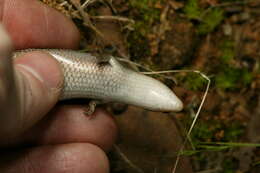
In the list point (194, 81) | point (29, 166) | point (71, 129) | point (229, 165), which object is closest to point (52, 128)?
point (71, 129)

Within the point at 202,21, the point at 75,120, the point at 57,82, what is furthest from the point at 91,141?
the point at 202,21

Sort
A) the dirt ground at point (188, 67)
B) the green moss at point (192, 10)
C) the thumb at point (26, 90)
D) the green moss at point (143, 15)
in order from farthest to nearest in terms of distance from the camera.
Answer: the green moss at point (192, 10) → the green moss at point (143, 15) → the dirt ground at point (188, 67) → the thumb at point (26, 90)

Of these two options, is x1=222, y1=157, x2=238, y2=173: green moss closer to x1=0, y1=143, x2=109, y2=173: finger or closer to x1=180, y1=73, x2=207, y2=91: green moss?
x1=180, y1=73, x2=207, y2=91: green moss

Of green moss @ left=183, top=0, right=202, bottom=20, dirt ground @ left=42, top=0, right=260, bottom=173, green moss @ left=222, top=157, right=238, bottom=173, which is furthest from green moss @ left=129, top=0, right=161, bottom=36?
green moss @ left=222, top=157, right=238, bottom=173

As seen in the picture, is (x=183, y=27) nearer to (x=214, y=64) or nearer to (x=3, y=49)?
(x=214, y=64)

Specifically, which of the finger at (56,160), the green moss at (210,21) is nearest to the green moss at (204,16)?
the green moss at (210,21)

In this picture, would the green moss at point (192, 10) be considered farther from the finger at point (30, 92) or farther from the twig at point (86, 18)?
the finger at point (30, 92)

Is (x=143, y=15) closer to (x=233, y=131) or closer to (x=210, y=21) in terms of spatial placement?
(x=210, y=21)
